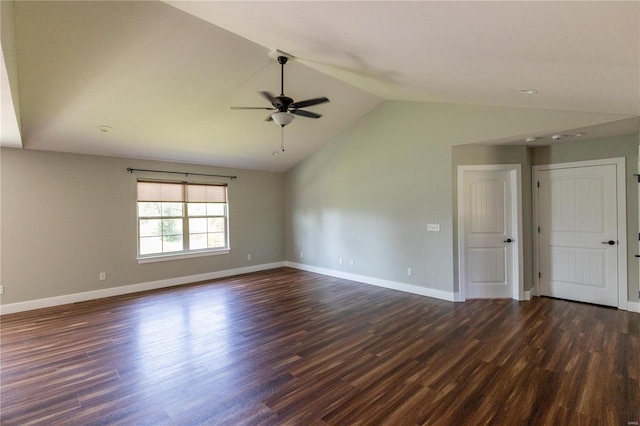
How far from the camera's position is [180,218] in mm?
6355

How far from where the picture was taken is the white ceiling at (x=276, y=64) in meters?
1.76

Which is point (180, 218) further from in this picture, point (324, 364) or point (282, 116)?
point (324, 364)

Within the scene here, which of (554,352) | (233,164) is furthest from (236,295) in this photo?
(554,352)

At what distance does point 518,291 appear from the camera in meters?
4.75

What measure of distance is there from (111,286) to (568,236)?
775cm

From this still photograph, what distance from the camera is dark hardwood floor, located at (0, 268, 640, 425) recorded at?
2211 millimetres

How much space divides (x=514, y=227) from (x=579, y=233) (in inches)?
35.4

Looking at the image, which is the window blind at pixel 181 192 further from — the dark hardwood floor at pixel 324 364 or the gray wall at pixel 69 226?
the dark hardwood floor at pixel 324 364

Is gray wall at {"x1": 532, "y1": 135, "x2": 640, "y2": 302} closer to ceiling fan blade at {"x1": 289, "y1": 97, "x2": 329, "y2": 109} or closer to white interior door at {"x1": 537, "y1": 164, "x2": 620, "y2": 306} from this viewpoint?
white interior door at {"x1": 537, "y1": 164, "x2": 620, "y2": 306}

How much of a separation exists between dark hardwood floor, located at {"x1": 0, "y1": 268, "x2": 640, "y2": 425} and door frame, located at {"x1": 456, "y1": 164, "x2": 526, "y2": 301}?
33 cm

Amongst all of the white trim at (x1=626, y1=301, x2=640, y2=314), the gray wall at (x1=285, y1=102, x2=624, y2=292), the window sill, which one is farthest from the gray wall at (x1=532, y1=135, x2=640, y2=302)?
the window sill

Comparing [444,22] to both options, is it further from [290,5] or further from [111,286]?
[111,286]

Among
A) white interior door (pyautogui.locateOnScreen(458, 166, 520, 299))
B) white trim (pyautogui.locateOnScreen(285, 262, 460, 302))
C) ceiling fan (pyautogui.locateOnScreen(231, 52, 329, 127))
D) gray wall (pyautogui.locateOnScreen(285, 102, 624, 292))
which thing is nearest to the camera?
ceiling fan (pyautogui.locateOnScreen(231, 52, 329, 127))

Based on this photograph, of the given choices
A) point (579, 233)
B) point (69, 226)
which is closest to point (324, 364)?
point (579, 233)
